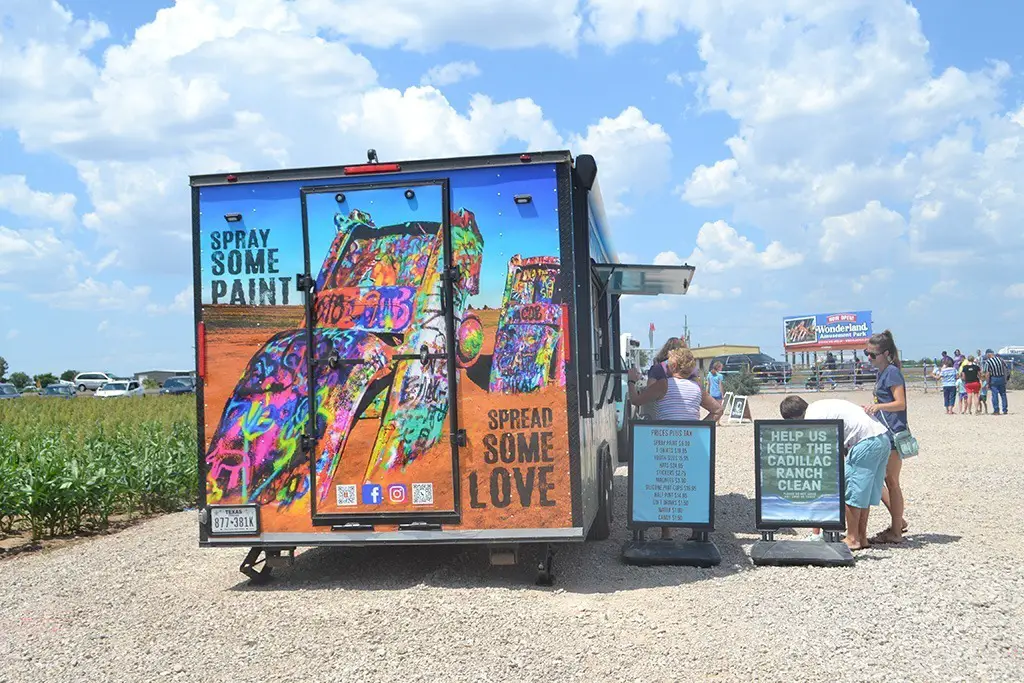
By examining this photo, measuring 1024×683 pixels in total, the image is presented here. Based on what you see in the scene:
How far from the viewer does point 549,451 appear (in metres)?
6.86

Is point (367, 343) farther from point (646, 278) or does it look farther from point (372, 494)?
point (646, 278)

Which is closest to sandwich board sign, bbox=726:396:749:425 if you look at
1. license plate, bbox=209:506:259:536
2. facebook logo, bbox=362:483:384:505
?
facebook logo, bbox=362:483:384:505

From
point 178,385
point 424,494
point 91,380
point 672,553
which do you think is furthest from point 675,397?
point 91,380

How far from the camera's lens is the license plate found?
7145 mm

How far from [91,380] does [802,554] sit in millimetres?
61813

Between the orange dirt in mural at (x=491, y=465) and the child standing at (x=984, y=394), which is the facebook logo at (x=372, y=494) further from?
the child standing at (x=984, y=394)

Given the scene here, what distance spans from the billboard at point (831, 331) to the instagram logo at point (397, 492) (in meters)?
55.4

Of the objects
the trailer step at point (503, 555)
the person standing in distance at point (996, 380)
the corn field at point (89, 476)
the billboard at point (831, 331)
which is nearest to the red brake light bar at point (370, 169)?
the trailer step at point (503, 555)

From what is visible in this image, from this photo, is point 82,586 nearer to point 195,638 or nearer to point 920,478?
point 195,638

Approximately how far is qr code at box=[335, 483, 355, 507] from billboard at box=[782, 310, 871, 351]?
55522 millimetres

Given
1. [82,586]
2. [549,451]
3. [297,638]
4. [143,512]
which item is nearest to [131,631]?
[297,638]

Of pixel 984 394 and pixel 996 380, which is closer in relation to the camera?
pixel 996 380

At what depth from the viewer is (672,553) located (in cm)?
780

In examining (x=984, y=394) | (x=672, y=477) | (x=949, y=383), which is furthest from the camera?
(x=984, y=394)
